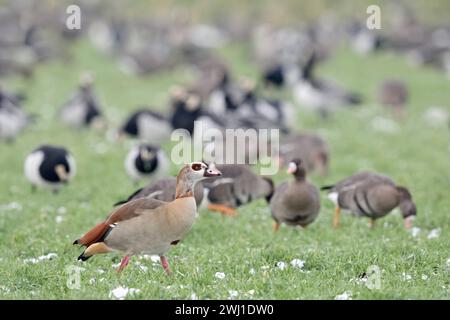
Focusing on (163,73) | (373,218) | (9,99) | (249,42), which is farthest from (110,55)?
(373,218)

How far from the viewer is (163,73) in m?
40.3

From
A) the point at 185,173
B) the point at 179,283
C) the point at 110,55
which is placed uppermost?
the point at 110,55

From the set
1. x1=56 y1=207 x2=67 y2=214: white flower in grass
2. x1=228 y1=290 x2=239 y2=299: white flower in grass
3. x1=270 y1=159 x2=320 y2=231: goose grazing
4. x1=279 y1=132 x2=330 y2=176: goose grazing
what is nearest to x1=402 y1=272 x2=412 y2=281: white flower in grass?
x1=228 y1=290 x2=239 y2=299: white flower in grass

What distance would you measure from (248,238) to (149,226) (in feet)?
10.6

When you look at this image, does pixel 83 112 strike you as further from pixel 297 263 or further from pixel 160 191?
pixel 297 263

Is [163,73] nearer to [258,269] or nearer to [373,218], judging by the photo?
[373,218]

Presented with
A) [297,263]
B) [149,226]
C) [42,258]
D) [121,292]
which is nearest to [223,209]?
[297,263]

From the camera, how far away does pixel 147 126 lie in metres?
22.3

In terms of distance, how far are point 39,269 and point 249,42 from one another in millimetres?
43253

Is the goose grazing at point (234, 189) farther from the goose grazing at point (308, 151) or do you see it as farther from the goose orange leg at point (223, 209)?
the goose grazing at point (308, 151)

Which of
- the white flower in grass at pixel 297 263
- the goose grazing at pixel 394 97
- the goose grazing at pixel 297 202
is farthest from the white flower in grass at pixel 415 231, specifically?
the goose grazing at pixel 394 97

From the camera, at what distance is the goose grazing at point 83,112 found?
24.6 meters

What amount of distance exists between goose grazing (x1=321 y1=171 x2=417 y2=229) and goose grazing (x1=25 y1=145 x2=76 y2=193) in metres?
6.00

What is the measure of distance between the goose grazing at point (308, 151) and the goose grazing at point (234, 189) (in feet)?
10.6
